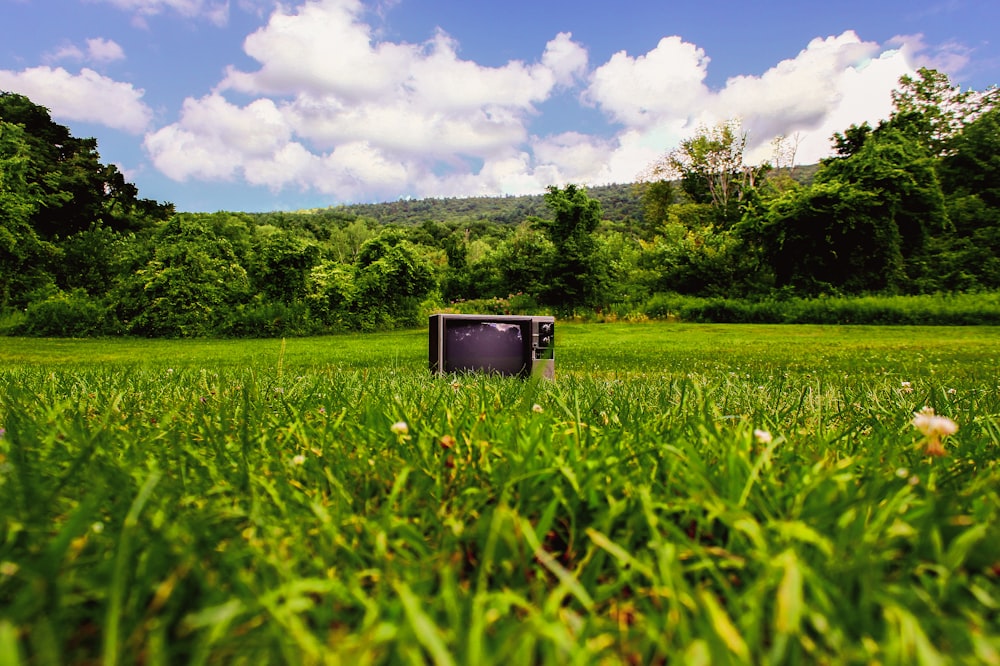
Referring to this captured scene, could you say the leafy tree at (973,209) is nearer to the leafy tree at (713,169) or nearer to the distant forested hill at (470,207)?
the leafy tree at (713,169)

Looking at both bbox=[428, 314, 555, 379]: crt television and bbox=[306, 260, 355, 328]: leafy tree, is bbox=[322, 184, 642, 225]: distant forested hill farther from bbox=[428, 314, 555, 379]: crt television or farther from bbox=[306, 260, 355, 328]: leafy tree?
bbox=[428, 314, 555, 379]: crt television

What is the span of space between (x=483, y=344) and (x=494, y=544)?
17.1ft

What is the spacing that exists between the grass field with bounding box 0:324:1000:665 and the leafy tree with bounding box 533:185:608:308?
17970 millimetres

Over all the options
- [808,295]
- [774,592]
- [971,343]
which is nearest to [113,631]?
[774,592]

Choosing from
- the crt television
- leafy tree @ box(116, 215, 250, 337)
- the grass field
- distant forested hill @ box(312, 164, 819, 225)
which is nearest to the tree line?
leafy tree @ box(116, 215, 250, 337)

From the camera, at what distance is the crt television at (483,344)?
5.85 m

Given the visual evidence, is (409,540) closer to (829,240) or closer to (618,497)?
(618,497)

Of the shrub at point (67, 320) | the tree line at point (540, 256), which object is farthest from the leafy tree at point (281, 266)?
the shrub at point (67, 320)

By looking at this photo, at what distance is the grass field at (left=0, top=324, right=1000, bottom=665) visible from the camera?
1.66ft

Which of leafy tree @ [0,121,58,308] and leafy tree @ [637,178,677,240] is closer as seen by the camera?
leafy tree @ [0,121,58,308]

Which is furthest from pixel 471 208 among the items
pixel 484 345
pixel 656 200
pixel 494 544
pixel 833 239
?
pixel 494 544

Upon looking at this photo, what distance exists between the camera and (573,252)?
1903cm

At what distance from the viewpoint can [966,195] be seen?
2117 cm

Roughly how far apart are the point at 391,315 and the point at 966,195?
2317 cm
